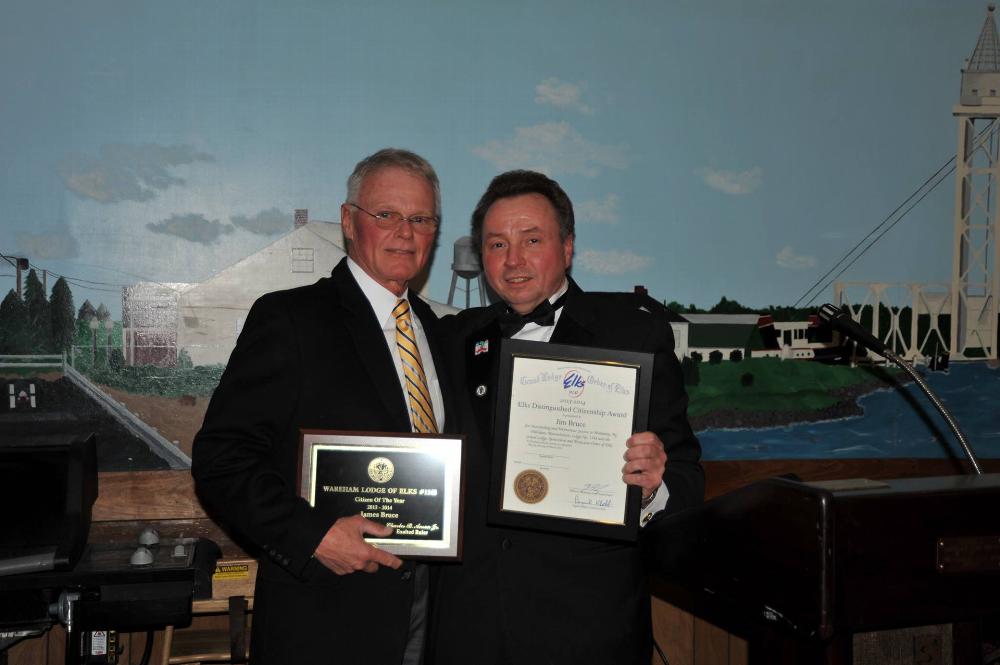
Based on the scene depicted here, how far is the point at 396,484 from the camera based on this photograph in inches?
69.1

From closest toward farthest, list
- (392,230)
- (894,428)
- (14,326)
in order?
(392,230) → (14,326) → (894,428)

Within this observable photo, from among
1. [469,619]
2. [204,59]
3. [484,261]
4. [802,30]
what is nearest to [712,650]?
[469,619]

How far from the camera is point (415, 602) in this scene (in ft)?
6.24

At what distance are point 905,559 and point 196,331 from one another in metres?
2.53

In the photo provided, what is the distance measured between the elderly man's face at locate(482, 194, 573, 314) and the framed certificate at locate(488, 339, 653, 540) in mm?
260

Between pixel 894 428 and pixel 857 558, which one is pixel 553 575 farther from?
pixel 894 428

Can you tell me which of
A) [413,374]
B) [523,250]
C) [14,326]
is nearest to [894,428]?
[523,250]

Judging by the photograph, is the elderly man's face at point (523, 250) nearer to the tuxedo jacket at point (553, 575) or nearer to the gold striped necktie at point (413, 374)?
the tuxedo jacket at point (553, 575)

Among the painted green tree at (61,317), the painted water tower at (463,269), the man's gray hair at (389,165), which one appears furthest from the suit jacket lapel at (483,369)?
the painted green tree at (61,317)

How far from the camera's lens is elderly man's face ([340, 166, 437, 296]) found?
6.65 ft

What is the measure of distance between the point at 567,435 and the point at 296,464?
0.59 m

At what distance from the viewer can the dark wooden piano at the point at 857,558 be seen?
104cm
